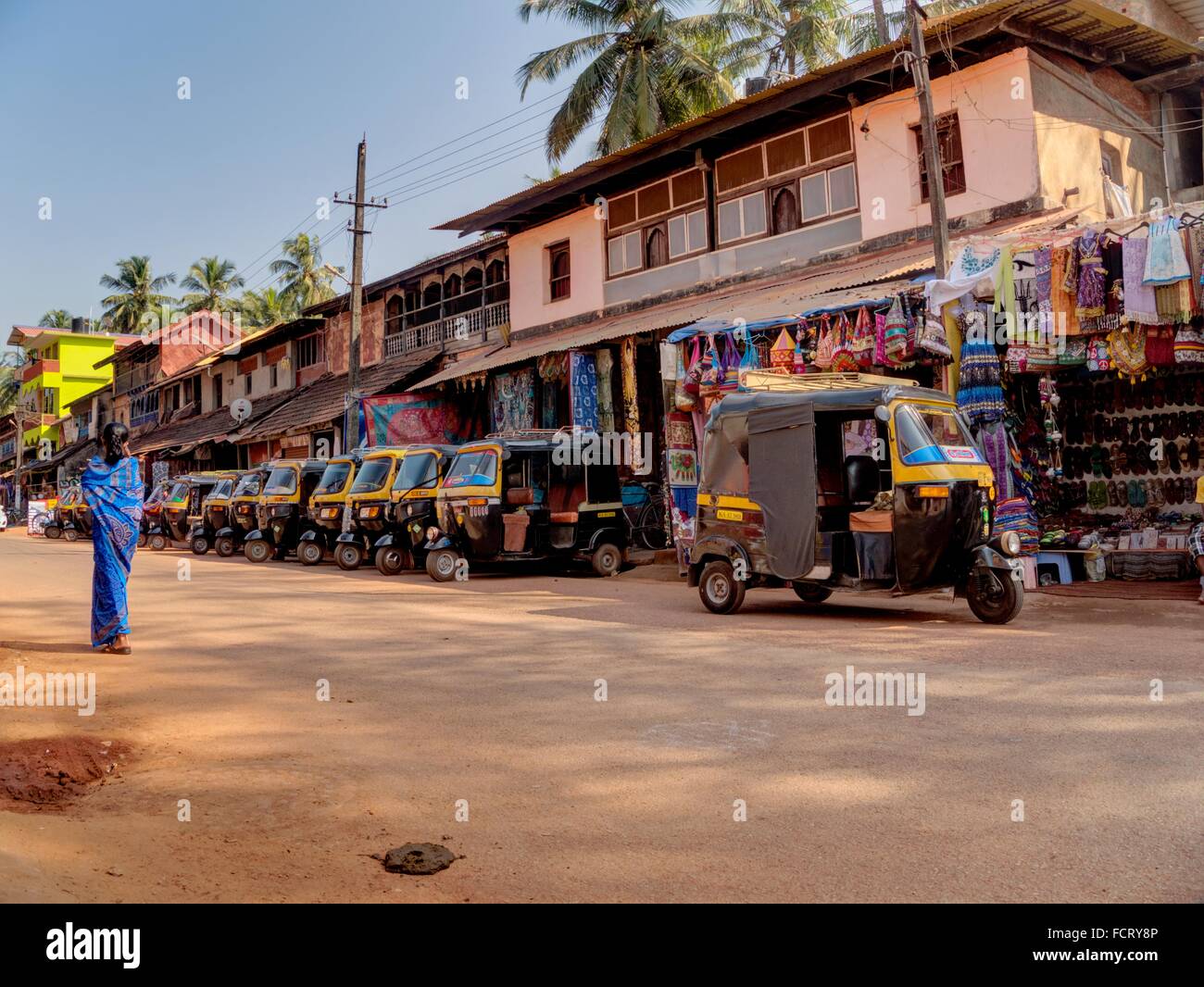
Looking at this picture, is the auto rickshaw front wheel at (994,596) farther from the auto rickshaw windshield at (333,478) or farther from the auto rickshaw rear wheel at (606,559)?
the auto rickshaw windshield at (333,478)

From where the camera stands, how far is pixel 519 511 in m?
15.6

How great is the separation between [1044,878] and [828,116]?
633 inches

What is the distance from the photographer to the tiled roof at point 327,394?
26391 millimetres

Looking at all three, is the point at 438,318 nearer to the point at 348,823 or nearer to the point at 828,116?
the point at 828,116

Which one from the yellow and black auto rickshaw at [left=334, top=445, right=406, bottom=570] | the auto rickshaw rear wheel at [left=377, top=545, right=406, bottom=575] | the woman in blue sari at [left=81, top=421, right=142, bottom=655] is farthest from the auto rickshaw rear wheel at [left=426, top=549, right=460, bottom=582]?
the woman in blue sari at [left=81, top=421, right=142, bottom=655]

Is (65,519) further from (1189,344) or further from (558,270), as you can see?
(1189,344)

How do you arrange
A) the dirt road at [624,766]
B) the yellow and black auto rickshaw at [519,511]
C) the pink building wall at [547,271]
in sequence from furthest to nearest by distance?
the pink building wall at [547,271] < the yellow and black auto rickshaw at [519,511] < the dirt road at [624,766]

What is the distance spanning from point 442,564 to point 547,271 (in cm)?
1060

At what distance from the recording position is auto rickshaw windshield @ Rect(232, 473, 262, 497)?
891 inches

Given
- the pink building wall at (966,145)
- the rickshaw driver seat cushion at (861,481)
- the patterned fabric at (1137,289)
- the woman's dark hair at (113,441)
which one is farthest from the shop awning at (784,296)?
the woman's dark hair at (113,441)

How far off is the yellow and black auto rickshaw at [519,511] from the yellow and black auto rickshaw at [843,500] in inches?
180

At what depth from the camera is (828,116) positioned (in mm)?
17172

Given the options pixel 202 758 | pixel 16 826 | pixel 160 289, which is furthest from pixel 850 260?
pixel 160 289

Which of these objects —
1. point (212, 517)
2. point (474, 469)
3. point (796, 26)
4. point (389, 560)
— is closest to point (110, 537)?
point (474, 469)
